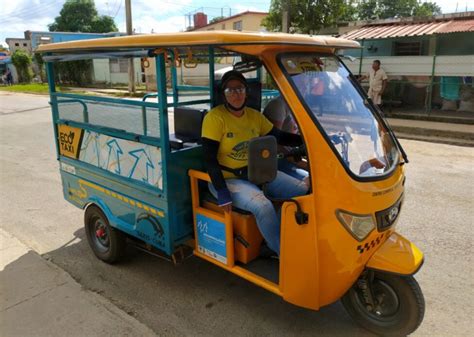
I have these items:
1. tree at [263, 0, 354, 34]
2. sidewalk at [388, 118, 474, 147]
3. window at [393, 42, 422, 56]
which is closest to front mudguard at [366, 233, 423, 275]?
sidewalk at [388, 118, 474, 147]

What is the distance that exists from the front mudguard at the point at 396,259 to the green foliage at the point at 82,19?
60629 millimetres

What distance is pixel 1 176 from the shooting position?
705cm

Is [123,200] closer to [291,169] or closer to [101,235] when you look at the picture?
[101,235]

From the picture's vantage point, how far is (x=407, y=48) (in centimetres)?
1479

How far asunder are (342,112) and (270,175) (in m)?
0.82

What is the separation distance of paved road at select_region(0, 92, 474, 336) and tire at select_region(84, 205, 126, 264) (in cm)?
11

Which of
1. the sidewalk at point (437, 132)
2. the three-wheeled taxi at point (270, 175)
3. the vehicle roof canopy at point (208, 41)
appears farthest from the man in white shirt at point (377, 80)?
the vehicle roof canopy at point (208, 41)

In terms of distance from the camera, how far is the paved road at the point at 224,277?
300 centimetres

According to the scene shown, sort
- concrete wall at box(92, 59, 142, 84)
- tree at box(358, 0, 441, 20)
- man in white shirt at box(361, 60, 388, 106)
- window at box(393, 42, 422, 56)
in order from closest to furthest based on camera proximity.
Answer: man in white shirt at box(361, 60, 388, 106)
window at box(393, 42, 422, 56)
concrete wall at box(92, 59, 142, 84)
tree at box(358, 0, 441, 20)

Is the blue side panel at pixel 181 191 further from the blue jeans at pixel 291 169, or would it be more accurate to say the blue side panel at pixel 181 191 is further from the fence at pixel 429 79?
the fence at pixel 429 79

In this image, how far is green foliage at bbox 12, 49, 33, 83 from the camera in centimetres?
3784

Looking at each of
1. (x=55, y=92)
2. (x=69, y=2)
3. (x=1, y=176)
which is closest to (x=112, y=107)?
(x=55, y=92)

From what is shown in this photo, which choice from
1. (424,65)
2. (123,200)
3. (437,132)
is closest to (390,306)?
(123,200)

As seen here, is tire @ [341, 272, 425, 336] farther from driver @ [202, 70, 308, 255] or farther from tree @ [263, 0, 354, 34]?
tree @ [263, 0, 354, 34]
